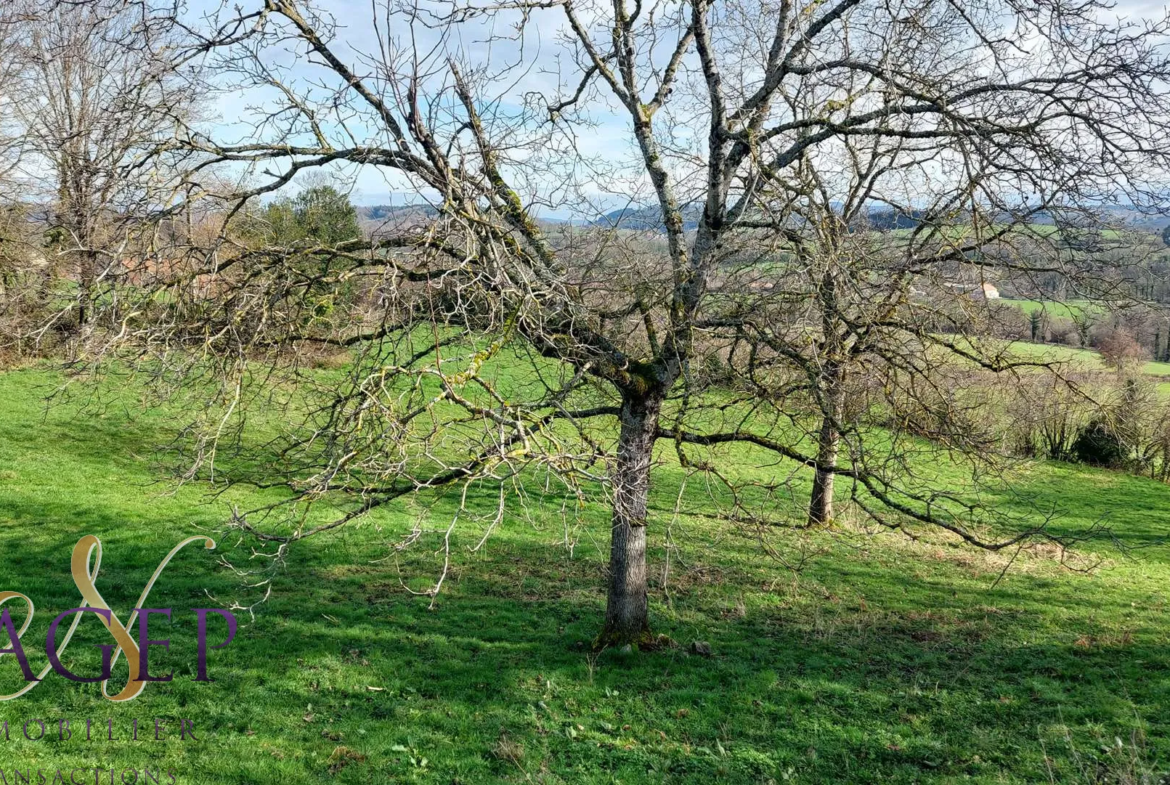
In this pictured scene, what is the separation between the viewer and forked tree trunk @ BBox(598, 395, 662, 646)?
24.6 ft

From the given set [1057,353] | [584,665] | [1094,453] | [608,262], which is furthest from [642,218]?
[1094,453]

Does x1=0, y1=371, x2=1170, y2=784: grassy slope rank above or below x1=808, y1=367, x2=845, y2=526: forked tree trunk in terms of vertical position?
below

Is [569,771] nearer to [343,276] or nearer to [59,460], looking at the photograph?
[343,276]

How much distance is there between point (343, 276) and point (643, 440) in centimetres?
365

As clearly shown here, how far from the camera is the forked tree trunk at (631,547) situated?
24.6 feet

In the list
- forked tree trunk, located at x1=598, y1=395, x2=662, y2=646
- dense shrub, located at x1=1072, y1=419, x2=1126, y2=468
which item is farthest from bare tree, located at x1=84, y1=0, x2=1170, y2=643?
dense shrub, located at x1=1072, y1=419, x2=1126, y2=468

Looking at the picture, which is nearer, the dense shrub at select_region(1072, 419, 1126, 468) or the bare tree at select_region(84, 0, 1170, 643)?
the bare tree at select_region(84, 0, 1170, 643)

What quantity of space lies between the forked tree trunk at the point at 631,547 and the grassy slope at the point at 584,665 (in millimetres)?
382

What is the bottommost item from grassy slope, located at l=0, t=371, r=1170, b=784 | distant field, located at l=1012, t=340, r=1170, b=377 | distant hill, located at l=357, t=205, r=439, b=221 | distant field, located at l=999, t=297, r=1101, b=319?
grassy slope, located at l=0, t=371, r=1170, b=784

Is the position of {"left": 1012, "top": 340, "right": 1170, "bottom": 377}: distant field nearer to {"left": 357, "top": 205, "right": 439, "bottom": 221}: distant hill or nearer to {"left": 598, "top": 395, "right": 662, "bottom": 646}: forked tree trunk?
{"left": 598, "top": 395, "right": 662, "bottom": 646}: forked tree trunk

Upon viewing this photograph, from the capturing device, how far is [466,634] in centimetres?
930

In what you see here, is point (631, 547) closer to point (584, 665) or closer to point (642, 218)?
point (584, 665)

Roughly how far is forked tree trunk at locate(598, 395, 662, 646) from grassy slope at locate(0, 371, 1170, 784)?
382mm

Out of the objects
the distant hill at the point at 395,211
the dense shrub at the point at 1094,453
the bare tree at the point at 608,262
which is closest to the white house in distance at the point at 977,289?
the bare tree at the point at 608,262
